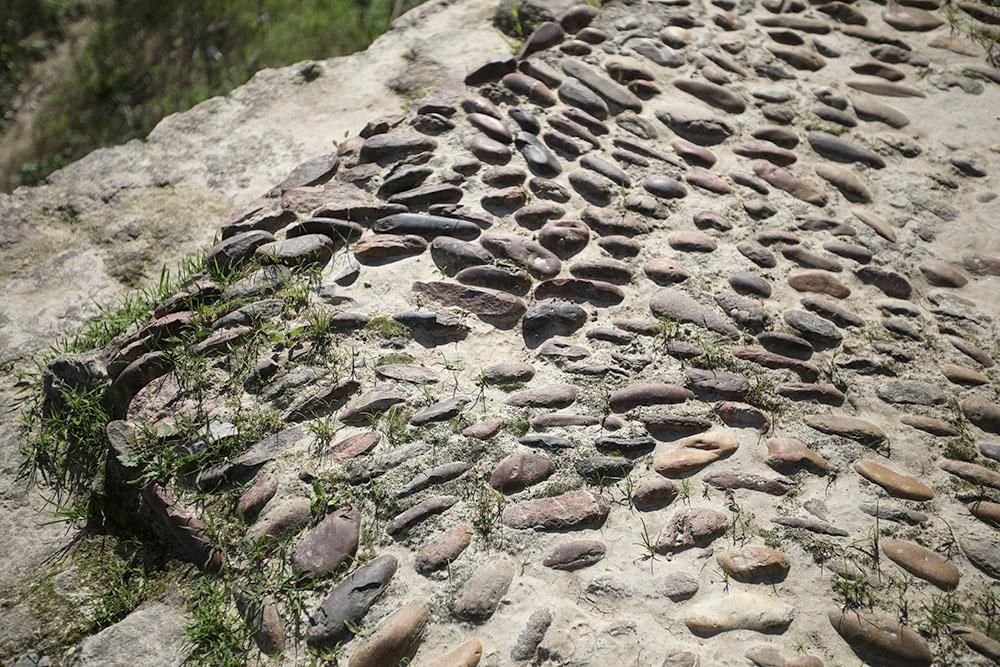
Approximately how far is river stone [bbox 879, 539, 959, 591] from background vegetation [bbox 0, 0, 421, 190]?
5.01m

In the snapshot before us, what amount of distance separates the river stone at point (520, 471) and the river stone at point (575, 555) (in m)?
0.28

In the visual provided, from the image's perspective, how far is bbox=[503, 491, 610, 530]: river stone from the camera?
308 centimetres

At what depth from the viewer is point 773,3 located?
5555 mm

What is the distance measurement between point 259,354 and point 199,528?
0.76 metres

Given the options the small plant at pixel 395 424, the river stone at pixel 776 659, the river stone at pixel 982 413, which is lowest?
the river stone at pixel 982 413

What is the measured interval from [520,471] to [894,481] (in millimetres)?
1268

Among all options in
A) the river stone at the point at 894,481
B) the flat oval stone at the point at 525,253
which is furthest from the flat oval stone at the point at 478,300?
the river stone at the point at 894,481

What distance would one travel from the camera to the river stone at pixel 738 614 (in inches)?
109

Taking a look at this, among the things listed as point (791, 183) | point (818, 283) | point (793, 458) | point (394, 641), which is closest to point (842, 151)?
point (791, 183)

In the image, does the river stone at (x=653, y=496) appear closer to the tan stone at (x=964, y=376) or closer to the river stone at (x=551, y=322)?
the river stone at (x=551, y=322)

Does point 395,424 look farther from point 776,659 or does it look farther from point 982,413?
point 982,413

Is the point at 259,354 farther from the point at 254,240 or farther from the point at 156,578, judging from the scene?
the point at 156,578

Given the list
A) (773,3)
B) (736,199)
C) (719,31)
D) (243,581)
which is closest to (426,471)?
(243,581)

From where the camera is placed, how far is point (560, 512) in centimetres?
311
